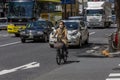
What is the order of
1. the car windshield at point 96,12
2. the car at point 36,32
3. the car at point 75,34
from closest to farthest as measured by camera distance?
the car at point 75,34 < the car at point 36,32 < the car windshield at point 96,12

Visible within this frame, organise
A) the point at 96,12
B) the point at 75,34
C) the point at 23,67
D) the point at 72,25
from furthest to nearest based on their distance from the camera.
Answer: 1. the point at 96,12
2. the point at 72,25
3. the point at 75,34
4. the point at 23,67

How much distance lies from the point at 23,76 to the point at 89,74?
211 centimetres

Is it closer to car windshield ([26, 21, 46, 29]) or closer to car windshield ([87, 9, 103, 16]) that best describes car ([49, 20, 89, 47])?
car windshield ([26, 21, 46, 29])

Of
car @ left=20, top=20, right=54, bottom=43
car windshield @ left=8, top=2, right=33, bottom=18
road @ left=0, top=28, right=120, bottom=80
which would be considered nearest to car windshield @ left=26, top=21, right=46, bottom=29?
car @ left=20, top=20, right=54, bottom=43

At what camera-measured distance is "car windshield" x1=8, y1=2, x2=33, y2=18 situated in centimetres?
4016

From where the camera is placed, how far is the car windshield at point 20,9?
40.2 metres

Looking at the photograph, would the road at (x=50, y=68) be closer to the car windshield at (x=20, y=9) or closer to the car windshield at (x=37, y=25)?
the car windshield at (x=37, y=25)

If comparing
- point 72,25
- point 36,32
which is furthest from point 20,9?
point 72,25

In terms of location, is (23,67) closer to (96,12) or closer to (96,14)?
(96,14)

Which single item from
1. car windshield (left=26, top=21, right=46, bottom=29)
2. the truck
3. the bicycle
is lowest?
the truck

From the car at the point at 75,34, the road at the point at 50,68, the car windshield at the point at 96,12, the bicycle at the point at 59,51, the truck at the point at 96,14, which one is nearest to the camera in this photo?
the road at the point at 50,68

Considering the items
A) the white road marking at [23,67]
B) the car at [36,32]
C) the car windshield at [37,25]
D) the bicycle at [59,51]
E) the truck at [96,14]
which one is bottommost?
→ the truck at [96,14]

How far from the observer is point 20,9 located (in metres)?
40.1

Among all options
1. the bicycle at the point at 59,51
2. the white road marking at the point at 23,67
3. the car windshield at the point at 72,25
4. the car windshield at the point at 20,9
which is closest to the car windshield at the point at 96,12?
the car windshield at the point at 20,9
